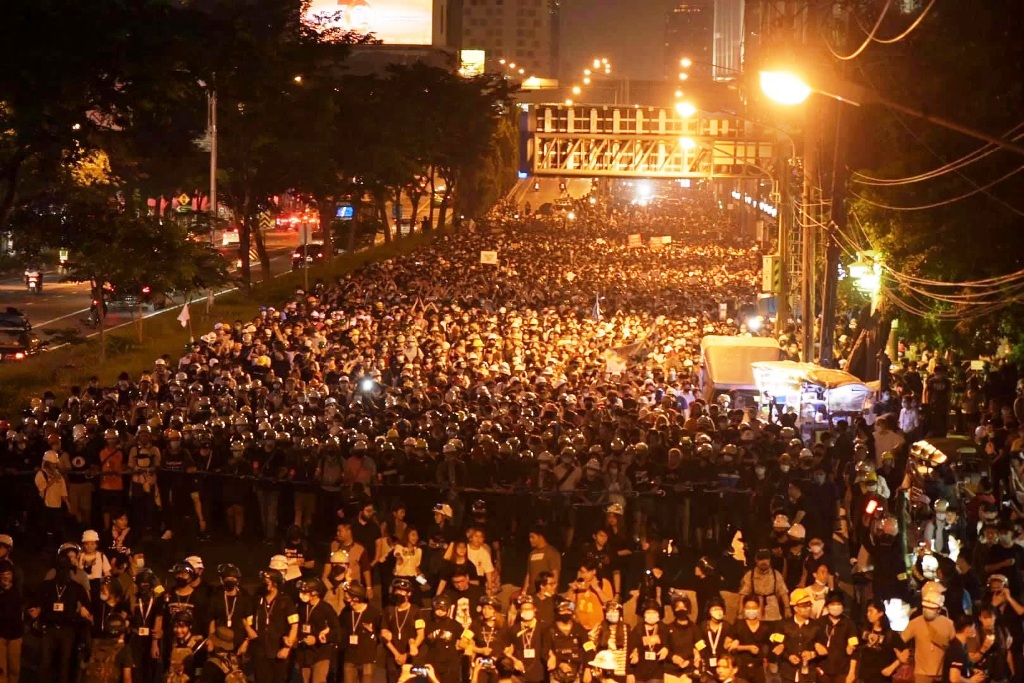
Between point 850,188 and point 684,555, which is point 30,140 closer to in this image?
point 684,555

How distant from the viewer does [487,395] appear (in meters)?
23.1

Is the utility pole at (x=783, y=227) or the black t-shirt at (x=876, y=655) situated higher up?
the utility pole at (x=783, y=227)

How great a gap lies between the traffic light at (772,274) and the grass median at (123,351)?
12.4 meters

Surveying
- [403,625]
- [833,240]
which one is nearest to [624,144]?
[833,240]

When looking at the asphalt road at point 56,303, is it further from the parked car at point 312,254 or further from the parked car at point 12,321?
the parked car at point 312,254

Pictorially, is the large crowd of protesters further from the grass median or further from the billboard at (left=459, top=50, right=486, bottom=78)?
the billboard at (left=459, top=50, right=486, bottom=78)

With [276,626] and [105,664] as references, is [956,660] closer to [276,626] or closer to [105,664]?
[276,626]

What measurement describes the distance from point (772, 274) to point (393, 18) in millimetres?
88898

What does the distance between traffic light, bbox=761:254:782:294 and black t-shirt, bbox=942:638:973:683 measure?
25.3m

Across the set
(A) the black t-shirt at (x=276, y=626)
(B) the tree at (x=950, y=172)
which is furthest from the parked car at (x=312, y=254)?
(A) the black t-shirt at (x=276, y=626)

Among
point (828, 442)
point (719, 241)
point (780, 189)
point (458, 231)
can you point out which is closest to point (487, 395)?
point (828, 442)

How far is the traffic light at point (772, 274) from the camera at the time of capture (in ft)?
120

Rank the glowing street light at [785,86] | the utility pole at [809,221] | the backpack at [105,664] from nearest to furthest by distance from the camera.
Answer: the glowing street light at [785,86] < the backpack at [105,664] < the utility pole at [809,221]

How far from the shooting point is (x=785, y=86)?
10.5 metres
